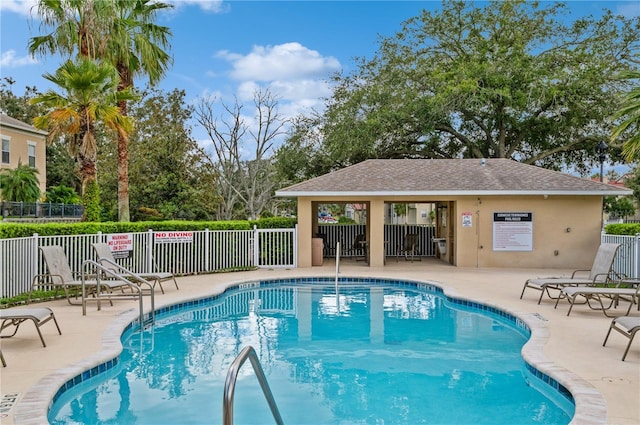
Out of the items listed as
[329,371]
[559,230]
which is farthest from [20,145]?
[329,371]

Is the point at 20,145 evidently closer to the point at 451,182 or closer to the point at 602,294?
the point at 451,182

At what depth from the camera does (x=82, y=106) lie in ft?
47.4

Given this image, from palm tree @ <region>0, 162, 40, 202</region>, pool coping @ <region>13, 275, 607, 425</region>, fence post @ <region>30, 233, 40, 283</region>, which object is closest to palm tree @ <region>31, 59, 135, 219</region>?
fence post @ <region>30, 233, 40, 283</region>

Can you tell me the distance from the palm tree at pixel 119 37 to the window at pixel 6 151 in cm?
1813

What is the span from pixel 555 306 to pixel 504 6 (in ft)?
77.5

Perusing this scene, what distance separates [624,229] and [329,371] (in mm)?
11354

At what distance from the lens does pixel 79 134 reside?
14.9m

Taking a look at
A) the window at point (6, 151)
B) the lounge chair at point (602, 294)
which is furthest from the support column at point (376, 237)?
the window at point (6, 151)

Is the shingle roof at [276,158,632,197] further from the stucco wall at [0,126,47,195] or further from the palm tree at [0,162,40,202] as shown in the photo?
the stucco wall at [0,126,47,195]

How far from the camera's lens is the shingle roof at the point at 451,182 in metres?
17.0

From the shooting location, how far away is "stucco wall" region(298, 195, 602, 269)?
17344 mm

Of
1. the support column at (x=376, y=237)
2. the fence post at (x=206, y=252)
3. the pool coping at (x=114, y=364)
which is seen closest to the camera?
the pool coping at (x=114, y=364)

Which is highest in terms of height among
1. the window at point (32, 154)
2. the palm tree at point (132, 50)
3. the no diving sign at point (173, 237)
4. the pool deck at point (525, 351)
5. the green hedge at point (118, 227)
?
the palm tree at point (132, 50)

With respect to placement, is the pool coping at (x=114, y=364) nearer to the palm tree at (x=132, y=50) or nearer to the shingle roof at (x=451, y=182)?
the shingle roof at (x=451, y=182)
